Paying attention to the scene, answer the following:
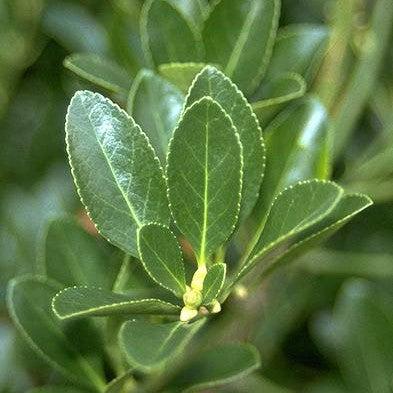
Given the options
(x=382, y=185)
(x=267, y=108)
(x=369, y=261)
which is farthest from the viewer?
(x=369, y=261)

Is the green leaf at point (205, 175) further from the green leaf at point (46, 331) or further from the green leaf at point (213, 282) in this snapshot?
the green leaf at point (46, 331)

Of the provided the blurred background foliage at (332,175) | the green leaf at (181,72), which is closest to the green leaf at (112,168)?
the green leaf at (181,72)

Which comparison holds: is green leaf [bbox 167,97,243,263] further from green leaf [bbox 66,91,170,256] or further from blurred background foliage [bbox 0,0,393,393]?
blurred background foliage [bbox 0,0,393,393]

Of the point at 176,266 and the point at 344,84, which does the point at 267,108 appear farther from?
the point at 344,84

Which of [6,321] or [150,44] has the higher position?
[150,44]

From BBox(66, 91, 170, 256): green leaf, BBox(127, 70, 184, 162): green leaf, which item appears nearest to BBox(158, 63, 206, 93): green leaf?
BBox(127, 70, 184, 162): green leaf

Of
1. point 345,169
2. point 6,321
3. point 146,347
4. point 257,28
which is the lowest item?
point 6,321

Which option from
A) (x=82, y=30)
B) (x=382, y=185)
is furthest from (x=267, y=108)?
(x=82, y=30)
